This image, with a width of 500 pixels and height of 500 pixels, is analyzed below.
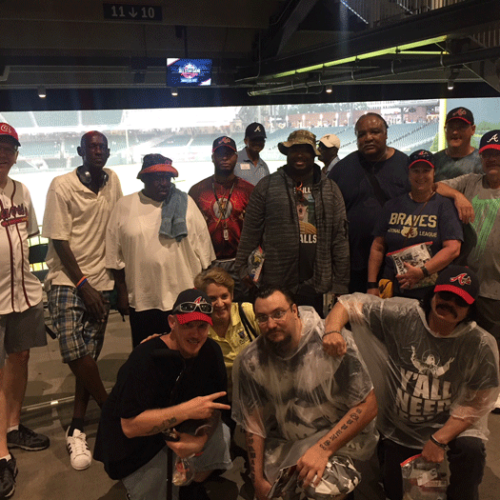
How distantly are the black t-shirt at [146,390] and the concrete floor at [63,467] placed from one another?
500mm

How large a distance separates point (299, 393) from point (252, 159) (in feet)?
9.15

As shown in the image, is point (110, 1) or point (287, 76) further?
point (287, 76)

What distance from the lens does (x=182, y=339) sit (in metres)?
1.95

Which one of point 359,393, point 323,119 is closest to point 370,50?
point 359,393

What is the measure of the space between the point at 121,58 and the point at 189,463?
6046mm

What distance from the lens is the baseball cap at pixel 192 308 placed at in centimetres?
191

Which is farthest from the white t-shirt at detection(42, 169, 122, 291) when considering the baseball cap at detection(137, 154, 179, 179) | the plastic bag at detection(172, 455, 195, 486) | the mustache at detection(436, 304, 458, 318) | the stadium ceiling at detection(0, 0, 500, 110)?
the stadium ceiling at detection(0, 0, 500, 110)

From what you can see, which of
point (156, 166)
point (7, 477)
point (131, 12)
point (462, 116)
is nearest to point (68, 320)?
point (7, 477)

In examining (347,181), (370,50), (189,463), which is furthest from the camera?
(370,50)

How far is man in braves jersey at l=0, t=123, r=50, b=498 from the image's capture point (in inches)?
99.2

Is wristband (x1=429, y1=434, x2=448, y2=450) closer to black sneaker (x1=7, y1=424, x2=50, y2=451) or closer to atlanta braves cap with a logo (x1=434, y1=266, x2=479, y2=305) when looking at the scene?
atlanta braves cap with a logo (x1=434, y1=266, x2=479, y2=305)

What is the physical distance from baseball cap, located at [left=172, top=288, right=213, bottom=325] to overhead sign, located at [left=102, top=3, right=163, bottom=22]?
4.86 meters

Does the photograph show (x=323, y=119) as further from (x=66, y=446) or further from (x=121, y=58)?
(x=66, y=446)

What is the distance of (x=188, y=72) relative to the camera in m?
6.24
